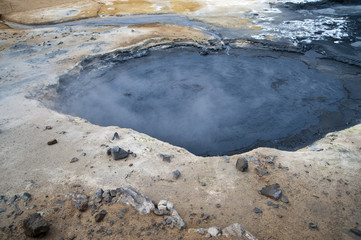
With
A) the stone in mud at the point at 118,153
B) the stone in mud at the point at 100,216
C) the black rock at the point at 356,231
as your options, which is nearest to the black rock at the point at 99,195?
the stone in mud at the point at 100,216

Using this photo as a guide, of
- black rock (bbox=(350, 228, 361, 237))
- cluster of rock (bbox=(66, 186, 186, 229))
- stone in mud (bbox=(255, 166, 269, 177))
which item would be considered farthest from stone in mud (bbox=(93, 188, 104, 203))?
black rock (bbox=(350, 228, 361, 237))

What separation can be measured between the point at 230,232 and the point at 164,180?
5.08ft

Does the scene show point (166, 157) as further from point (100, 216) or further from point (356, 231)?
point (356, 231)

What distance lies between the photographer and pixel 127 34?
12.4 metres

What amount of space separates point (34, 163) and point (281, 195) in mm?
4659

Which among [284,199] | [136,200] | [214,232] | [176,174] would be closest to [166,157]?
[176,174]

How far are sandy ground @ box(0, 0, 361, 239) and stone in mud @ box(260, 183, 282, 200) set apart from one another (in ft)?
0.31

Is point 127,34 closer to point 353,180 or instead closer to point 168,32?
point 168,32

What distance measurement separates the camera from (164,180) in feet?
15.0

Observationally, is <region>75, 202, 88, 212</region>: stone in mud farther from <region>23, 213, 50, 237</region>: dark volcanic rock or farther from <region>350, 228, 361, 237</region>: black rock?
<region>350, 228, 361, 237</region>: black rock

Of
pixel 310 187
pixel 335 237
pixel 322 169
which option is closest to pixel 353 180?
pixel 322 169

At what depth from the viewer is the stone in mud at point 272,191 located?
420 centimetres

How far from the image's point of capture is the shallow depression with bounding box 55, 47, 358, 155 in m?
7.13

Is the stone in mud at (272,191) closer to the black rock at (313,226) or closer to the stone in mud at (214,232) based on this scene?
the black rock at (313,226)
